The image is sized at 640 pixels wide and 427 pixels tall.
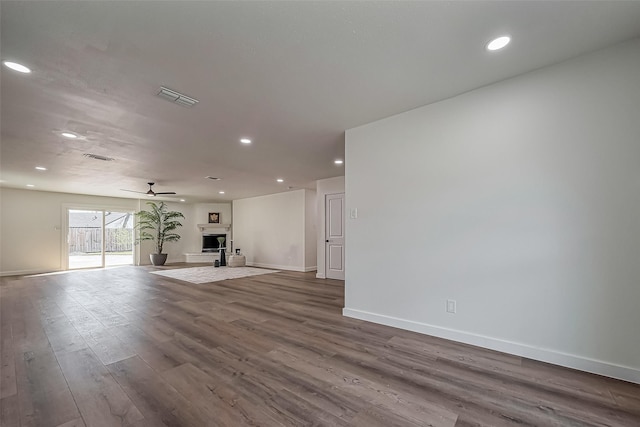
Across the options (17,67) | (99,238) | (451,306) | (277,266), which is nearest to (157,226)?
(99,238)

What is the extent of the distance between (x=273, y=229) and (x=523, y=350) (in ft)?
24.4

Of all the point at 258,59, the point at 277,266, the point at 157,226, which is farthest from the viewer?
the point at 157,226

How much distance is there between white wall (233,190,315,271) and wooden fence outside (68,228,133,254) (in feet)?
12.8

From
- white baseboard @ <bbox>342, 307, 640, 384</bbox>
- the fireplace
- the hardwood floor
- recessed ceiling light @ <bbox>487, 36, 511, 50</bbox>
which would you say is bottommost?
the hardwood floor

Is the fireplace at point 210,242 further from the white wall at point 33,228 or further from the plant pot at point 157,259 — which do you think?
the white wall at point 33,228

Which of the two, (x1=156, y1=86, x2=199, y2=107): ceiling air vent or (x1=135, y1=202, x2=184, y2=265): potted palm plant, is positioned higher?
(x1=156, y1=86, x2=199, y2=107): ceiling air vent

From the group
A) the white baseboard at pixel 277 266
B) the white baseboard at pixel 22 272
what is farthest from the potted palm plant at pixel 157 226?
the white baseboard at pixel 277 266

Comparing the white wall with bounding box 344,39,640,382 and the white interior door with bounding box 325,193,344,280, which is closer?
the white wall with bounding box 344,39,640,382

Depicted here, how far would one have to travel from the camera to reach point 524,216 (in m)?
2.30

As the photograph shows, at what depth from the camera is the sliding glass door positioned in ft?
27.9

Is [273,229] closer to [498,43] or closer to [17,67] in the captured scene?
[17,67]

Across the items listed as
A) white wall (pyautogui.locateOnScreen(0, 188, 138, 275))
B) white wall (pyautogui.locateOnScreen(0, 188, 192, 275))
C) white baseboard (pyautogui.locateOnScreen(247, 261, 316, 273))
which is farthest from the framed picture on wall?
white wall (pyautogui.locateOnScreen(0, 188, 138, 275))

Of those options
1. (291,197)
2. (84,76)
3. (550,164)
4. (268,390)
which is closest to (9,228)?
(291,197)

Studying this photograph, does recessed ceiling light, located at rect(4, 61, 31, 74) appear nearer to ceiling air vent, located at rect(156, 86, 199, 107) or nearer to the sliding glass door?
ceiling air vent, located at rect(156, 86, 199, 107)
